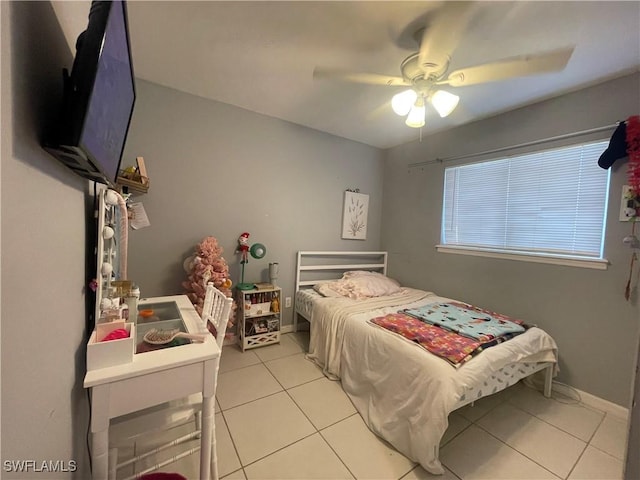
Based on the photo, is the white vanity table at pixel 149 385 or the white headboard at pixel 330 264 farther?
the white headboard at pixel 330 264

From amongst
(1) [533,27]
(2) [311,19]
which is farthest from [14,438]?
(1) [533,27]

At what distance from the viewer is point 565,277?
1954 mm

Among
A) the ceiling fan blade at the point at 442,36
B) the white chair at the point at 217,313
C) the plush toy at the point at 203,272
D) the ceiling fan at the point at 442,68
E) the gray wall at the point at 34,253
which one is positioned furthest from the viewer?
the plush toy at the point at 203,272

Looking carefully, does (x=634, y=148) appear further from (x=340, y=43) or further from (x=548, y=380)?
(x=340, y=43)

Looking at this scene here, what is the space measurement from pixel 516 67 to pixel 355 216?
2189mm

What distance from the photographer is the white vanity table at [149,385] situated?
0.80 m

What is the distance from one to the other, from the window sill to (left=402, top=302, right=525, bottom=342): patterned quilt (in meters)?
0.57

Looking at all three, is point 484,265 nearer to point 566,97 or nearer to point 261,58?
point 566,97

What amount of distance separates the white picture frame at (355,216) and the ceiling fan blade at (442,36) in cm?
188

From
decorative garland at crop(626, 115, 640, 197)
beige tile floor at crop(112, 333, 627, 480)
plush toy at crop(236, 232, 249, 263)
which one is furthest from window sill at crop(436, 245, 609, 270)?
plush toy at crop(236, 232, 249, 263)

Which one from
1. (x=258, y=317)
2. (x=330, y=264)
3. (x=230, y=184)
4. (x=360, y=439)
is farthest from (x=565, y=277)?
(x=230, y=184)

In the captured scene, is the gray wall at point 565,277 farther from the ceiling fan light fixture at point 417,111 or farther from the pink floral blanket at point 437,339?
the ceiling fan light fixture at point 417,111

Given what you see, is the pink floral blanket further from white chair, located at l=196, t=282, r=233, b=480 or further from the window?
white chair, located at l=196, t=282, r=233, b=480

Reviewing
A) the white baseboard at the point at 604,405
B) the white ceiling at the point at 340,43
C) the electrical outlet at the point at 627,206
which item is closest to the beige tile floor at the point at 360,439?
the white baseboard at the point at 604,405
